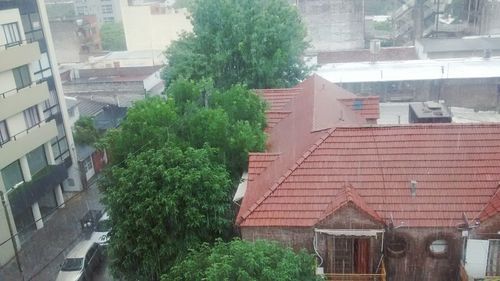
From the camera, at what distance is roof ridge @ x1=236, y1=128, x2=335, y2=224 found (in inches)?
536

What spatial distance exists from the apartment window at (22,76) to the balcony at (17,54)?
0.50 m

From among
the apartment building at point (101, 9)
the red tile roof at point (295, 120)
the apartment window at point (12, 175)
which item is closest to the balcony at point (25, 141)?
the apartment window at point (12, 175)

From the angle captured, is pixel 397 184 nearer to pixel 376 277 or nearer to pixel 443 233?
pixel 443 233

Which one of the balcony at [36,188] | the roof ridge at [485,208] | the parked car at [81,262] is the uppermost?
the roof ridge at [485,208]

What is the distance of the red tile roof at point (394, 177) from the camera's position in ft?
43.4

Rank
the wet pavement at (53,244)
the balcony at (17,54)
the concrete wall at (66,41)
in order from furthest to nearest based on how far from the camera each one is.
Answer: the concrete wall at (66,41) → the balcony at (17,54) → the wet pavement at (53,244)

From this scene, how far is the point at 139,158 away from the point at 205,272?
206 inches

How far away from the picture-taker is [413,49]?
142 feet

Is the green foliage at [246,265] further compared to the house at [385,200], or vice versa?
the house at [385,200]

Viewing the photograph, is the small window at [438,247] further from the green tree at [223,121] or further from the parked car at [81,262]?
the parked car at [81,262]

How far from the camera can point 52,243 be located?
24.1m

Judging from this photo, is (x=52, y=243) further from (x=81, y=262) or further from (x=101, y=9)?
(x=101, y=9)

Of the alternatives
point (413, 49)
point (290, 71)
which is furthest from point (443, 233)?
point (413, 49)

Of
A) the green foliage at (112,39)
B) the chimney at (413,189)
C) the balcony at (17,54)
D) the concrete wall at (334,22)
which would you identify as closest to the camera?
the chimney at (413,189)
